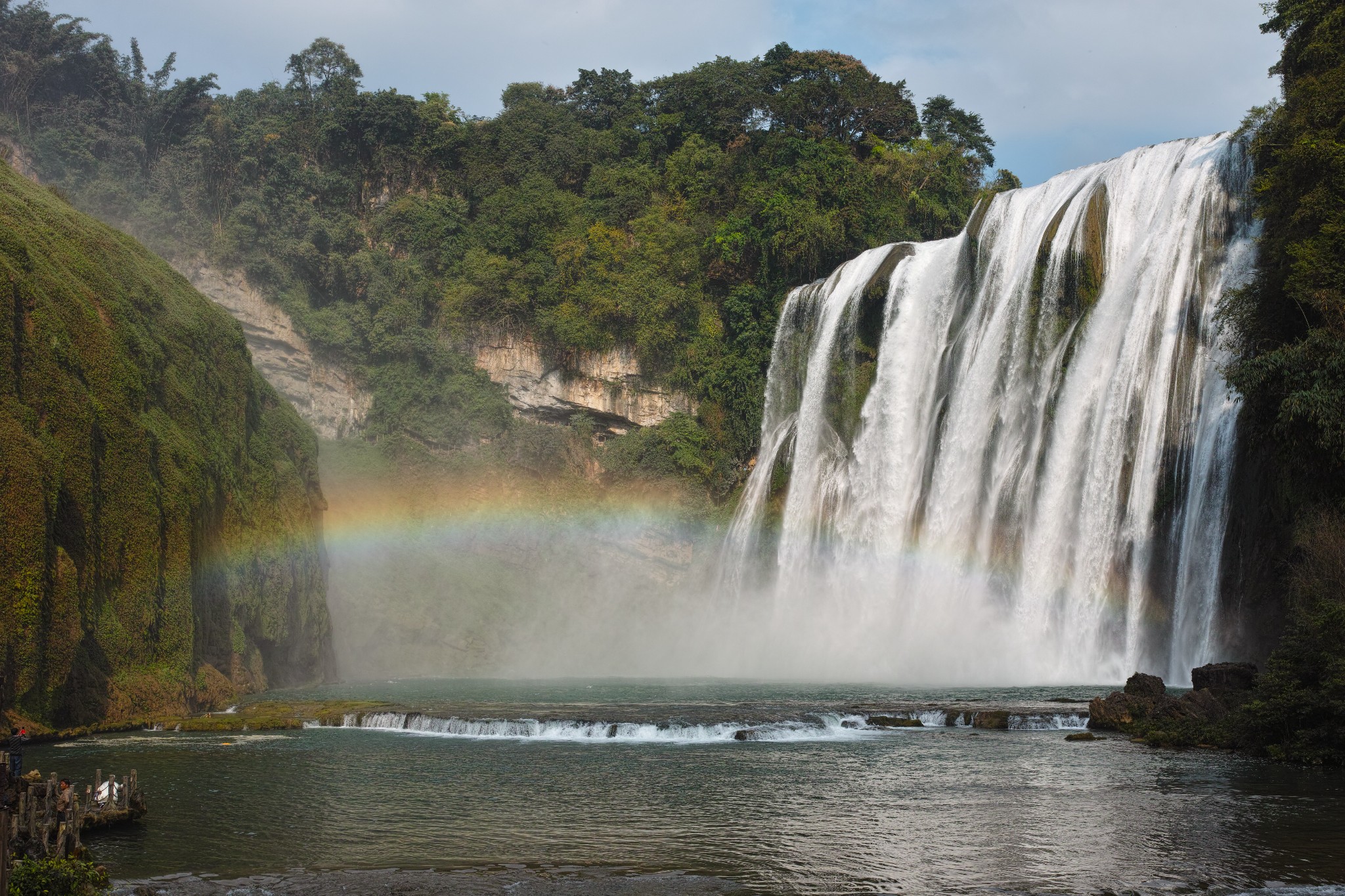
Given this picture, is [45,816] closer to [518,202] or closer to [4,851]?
[4,851]

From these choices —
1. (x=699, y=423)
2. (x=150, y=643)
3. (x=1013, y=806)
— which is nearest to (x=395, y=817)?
(x=1013, y=806)

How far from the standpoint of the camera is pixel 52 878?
35.8 ft

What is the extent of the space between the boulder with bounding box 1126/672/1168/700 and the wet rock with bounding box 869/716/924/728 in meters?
4.48

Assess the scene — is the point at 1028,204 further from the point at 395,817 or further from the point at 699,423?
the point at 395,817

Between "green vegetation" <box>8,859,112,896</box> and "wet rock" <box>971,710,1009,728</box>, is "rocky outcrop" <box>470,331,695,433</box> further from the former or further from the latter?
"green vegetation" <box>8,859,112,896</box>

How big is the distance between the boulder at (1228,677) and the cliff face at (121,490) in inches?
898

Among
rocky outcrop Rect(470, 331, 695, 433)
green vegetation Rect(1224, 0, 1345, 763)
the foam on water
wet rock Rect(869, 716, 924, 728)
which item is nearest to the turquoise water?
the foam on water

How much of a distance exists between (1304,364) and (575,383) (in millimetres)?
38545

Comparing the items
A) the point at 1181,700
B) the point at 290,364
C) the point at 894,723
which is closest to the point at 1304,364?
the point at 1181,700

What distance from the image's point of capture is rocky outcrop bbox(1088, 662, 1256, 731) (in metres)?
21.8

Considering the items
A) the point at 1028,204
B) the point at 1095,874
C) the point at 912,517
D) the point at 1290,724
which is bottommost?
the point at 1095,874

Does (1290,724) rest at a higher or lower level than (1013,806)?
higher

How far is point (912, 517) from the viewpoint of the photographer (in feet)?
135

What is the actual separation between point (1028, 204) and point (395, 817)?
33125 millimetres
